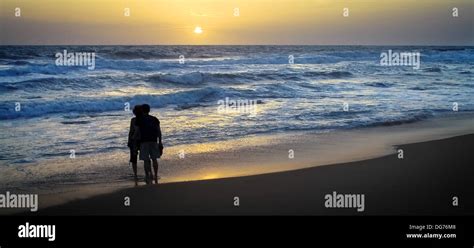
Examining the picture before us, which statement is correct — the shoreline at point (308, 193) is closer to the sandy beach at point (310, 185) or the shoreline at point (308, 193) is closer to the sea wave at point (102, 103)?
the sandy beach at point (310, 185)

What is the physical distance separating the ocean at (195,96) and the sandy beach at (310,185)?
2.36m

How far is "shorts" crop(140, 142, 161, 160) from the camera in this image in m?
10.2

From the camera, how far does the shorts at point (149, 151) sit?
1024cm

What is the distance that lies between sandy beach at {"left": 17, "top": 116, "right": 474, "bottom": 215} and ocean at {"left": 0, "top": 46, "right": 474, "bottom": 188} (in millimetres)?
2362

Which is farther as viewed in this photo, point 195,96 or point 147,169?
point 195,96

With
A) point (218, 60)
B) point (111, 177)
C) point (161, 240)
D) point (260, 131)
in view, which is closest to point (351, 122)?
point (260, 131)

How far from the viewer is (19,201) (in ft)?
31.3

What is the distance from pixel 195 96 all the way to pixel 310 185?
43.5ft

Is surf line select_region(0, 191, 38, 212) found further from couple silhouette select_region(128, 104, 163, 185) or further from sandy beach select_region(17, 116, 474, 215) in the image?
couple silhouette select_region(128, 104, 163, 185)

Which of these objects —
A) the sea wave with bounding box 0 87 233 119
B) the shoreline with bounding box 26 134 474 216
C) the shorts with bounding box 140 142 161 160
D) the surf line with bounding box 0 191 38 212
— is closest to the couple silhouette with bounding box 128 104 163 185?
the shorts with bounding box 140 142 161 160

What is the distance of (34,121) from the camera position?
16.5m

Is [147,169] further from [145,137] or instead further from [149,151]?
[145,137]

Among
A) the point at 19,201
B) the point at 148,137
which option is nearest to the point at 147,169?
the point at 148,137

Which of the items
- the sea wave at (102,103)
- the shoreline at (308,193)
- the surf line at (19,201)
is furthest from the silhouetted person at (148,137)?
the sea wave at (102,103)
